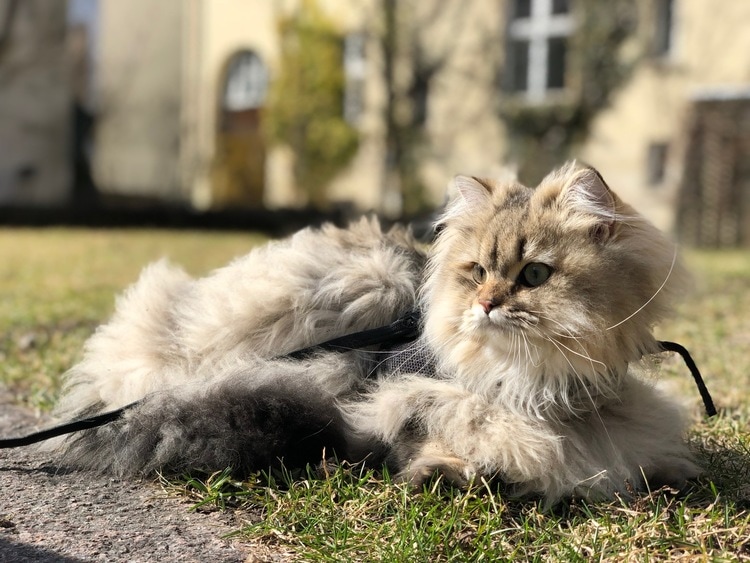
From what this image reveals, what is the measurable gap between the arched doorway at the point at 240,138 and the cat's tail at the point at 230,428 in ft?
59.8

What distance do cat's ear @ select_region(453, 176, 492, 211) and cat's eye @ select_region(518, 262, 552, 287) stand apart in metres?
0.30

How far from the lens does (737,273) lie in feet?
28.3

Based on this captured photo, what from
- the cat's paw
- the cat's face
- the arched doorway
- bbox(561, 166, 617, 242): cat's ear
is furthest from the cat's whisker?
the arched doorway

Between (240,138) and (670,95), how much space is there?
1066 cm

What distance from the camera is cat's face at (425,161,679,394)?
7.06 ft

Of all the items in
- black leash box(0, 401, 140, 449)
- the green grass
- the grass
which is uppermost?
black leash box(0, 401, 140, 449)

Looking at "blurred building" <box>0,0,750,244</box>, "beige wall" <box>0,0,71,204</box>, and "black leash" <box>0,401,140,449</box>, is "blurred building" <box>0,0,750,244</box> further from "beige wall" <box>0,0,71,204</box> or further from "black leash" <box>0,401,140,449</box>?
"black leash" <box>0,401,140,449</box>

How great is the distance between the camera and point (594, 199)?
2.25 metres

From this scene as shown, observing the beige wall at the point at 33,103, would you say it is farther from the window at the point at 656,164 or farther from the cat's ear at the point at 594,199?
the cat's ear at the point at 594,199

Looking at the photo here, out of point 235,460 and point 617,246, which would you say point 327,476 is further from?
point 617,246

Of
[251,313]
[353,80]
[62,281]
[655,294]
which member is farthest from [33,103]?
[655,294]

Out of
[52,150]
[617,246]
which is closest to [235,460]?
[617,246]

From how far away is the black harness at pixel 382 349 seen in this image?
2.38 meters

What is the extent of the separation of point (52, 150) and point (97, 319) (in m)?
12.0
